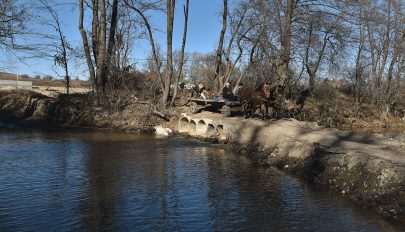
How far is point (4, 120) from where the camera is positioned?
28500 millimetres

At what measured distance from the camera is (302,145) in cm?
1427

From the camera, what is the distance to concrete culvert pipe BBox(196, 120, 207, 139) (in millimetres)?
22844

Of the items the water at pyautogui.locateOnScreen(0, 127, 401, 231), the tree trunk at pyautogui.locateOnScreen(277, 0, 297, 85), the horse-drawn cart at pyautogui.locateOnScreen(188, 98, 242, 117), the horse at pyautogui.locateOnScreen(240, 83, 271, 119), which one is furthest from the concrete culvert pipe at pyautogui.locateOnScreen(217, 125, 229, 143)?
the tree trunk at pyautogui.locateOnScreen(277, 0, 297, 85)

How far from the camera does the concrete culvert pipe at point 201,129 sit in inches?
899

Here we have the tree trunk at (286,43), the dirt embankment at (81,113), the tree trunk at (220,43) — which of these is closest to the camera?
the dirt embankment at (81,113)

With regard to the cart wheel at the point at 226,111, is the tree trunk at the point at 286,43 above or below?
above

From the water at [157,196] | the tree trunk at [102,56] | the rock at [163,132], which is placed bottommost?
the water at [157,196]

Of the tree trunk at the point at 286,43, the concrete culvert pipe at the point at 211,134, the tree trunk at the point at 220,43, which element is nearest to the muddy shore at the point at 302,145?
the concrete culvert pipe at the point at 211,134

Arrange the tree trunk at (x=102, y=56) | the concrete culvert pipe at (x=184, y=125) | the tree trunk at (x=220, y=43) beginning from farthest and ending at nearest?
the tree trunk at (x=220, y=43)
the tree trunk at (x=102, y=56)
the concrete culvert pipe at (x=184, y=125)

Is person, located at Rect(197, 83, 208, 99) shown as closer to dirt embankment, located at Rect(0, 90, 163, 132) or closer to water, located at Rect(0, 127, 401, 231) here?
dirt embankment, located at Rect(0, 90, 163, 132)

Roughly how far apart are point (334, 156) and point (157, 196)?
502 centimetres

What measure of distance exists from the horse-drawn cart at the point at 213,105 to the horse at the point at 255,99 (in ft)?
3.77

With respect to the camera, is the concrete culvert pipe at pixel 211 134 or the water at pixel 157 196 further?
the concrete culvert pipe at pixel 211 134

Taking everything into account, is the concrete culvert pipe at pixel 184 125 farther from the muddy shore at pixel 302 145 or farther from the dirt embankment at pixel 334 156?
the dirt embankment at pixel 334 156
